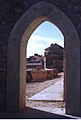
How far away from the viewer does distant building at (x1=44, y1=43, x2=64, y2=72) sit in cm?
3878

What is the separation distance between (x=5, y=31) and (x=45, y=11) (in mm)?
1297

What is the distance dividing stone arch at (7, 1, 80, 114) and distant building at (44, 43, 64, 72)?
29480 mm

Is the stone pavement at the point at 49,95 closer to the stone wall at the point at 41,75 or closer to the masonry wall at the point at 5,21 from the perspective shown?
the masonry wall at the point at 5,21

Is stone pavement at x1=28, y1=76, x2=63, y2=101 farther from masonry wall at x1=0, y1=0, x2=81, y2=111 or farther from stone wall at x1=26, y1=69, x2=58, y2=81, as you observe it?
stone wall at x1=26, y1=69, x2=58, y2=81

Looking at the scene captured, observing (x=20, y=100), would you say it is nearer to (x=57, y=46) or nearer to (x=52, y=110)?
(x=52, y=110)

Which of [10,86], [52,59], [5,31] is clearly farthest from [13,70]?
[52,59]

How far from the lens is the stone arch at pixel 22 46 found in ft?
26.2

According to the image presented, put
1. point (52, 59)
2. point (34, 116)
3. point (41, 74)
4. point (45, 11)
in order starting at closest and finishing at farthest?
point (34, 116) → point (45, 11) → point (41, 74) → point (52, 59)

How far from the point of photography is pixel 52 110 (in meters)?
8.40

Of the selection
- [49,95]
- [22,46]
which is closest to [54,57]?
[49,95]

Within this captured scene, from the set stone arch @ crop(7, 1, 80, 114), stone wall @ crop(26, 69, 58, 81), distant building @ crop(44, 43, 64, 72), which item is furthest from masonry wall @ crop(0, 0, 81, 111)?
distant building @ crop(44, 43, 64, 72)

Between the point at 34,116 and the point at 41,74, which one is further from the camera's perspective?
the point at 41,74

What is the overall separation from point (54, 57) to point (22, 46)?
30845 mm

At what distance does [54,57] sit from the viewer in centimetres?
3950
